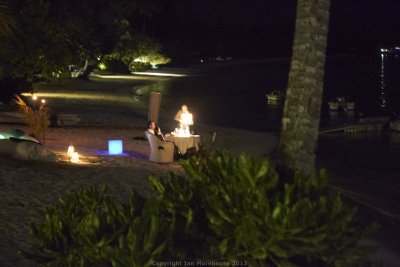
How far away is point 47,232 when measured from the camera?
4.69 m

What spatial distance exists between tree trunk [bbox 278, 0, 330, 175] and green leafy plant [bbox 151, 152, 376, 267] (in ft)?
5.17

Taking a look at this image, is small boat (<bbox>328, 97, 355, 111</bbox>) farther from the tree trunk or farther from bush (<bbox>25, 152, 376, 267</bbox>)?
bush (<bbox>25, 152, 376, 267</bbox>)

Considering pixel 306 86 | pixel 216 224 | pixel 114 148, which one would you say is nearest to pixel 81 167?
pixel 114 148

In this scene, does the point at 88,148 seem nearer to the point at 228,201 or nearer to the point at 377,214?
the point at 377,214

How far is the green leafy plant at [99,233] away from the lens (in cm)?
411

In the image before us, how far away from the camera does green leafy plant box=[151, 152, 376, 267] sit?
13.4 ft

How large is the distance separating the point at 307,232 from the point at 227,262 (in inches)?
22.9

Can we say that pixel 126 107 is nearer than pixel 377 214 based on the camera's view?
No

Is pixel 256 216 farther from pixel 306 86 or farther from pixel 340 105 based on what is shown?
pixel 340 105

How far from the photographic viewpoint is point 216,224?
430cm

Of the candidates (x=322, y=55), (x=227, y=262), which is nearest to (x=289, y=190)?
(x=227, y=262)

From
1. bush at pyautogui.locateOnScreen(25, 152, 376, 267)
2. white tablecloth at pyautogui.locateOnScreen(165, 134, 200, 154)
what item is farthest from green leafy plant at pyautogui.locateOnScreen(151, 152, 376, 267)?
white tablecloth at pyautogui.locateOnScreen(165, 134, 200, 154)

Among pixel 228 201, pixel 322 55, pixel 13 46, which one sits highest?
pixel 13 46

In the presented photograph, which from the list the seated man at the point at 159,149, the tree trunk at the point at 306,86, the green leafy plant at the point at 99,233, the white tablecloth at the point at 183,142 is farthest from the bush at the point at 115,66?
the green leafy plant at the point at 99,233
